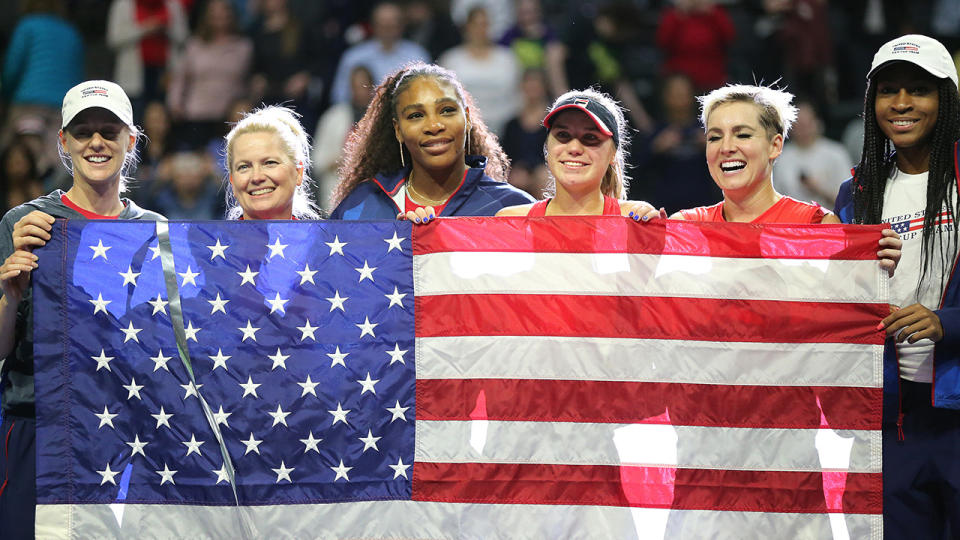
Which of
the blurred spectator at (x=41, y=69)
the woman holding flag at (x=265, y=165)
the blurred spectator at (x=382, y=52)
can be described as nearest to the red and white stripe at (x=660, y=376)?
the woman holding flag at (x=265, y=165)

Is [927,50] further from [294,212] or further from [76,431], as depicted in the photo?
[76,431]

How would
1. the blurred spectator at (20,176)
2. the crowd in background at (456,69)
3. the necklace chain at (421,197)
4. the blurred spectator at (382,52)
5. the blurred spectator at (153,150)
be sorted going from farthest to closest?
the blurred spectator at (382,52), the blurred spectator at (153,150), the crowd in background at (456,69), the blurred spectator at (20,176), the necklace chain at (421,197)

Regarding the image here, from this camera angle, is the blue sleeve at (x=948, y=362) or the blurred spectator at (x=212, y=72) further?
the blurred spectator at (x=212, y=72)

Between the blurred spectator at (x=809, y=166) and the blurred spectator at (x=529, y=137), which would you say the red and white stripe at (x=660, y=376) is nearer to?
the blurred spectator at (x=529, y=137)

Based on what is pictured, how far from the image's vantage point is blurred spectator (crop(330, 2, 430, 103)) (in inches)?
428

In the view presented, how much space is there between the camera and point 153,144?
1077 cm

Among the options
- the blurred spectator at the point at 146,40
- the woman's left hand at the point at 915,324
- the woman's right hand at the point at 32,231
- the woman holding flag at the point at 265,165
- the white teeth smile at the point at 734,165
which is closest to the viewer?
the woman's left hand at the point at 915,324

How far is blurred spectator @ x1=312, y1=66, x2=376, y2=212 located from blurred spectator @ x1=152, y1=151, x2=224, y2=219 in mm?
943

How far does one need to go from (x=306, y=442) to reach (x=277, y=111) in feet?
5.45

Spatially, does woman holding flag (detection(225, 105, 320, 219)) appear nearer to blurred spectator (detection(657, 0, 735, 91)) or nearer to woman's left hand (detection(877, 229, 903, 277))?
woman's left hand (detection(877, 229, 903, 277))

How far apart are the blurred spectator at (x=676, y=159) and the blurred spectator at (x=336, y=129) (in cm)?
254

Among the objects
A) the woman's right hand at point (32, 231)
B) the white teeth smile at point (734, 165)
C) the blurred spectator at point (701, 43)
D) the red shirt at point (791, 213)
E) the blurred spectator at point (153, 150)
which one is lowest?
the woman's right hand at point (32, 231)

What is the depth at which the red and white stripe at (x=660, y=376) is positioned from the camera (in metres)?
5.04

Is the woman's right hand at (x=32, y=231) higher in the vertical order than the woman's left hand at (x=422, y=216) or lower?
lower
